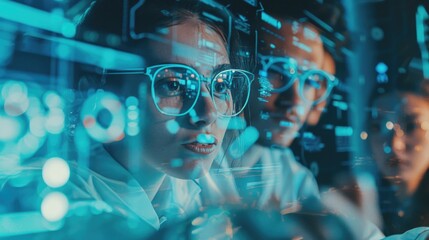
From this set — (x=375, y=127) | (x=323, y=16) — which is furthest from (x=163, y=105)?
(x=375, y=127)

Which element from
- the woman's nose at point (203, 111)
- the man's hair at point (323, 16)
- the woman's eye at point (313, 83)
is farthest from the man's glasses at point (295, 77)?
the woman's nose at point (203, 111)

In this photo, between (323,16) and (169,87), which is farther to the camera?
(323,16)

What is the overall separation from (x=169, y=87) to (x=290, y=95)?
48cm

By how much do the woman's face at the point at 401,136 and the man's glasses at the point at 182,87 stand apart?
2.64 ft

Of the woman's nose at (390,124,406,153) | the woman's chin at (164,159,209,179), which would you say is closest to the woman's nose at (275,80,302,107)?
the woman's chin at (164,159,209,179)

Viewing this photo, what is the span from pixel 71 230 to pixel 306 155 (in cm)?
74

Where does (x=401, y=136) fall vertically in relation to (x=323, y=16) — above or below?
below

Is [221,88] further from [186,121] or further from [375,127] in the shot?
[375,127]

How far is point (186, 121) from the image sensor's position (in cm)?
83

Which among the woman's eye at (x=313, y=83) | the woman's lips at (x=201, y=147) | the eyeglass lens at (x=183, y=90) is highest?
the woman's eye at (x=313, y=83)

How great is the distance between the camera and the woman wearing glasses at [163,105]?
2.44ft

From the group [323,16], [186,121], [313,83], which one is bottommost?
[186,121]

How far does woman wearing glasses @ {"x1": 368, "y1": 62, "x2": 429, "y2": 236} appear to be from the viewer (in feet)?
4.85

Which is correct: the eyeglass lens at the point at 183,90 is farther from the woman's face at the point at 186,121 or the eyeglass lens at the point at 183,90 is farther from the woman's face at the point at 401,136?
the woman's face at the point at 401,136
